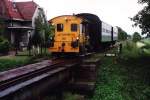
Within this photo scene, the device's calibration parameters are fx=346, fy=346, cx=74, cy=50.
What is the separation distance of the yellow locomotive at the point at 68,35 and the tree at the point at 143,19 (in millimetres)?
5849

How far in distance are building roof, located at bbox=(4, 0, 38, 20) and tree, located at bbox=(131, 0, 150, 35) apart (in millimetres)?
22656

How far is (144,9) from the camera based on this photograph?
26.9m

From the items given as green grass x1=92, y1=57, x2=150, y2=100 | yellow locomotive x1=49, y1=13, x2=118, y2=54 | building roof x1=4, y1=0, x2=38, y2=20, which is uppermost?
building roof x1=4, y1=0, x2=38, y2=20

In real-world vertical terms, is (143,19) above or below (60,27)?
above

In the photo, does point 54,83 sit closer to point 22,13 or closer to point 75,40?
point 75,40

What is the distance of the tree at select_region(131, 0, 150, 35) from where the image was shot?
86.4 ft

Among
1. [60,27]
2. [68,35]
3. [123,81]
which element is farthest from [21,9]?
[123,81]

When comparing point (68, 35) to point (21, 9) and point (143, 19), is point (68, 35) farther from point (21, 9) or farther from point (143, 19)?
point (21, 9)

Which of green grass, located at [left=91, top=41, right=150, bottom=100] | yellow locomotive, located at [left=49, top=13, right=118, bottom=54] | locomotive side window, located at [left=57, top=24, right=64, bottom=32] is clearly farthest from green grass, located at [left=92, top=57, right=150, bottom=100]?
A: locomotive side window, located at [left=57, top=24, right=64, bottom=32]

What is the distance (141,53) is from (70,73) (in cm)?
735

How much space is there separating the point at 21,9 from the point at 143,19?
1190 inches

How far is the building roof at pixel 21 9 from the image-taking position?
48.1 meters

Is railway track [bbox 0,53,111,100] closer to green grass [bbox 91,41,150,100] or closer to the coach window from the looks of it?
green grass [bbox 91,41,150,100]

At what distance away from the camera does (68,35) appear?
22.6 m
